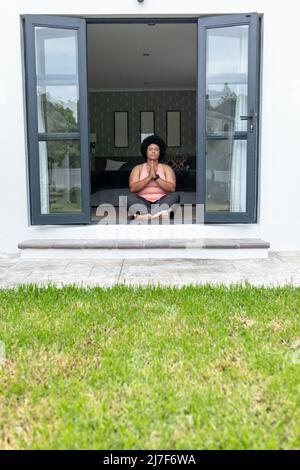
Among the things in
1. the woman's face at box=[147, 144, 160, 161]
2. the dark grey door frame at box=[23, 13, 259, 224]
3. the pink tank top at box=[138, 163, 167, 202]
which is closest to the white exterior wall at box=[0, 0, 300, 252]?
the dark grey door frame at box=[23, 13, 259, 224]

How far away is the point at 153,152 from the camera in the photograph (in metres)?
5.40

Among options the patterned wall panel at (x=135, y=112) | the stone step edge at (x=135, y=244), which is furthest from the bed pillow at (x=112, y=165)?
the stone step edge at (x=135, y=244)

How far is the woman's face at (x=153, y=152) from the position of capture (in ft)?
17.7

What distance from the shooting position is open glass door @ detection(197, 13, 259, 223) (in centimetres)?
450

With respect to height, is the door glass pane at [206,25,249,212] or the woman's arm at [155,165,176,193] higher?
the door glass pane at [206,25,249,212]

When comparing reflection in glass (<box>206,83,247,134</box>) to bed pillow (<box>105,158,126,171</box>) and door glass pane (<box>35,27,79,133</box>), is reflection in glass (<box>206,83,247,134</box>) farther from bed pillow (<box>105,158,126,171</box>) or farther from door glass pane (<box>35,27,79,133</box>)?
bed pillow (<box>105,158,126,171</box>)

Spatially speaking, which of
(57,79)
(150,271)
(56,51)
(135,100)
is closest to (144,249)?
(150,271)

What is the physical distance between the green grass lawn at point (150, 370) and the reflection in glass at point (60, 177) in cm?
172

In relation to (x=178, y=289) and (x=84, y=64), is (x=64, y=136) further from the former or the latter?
(x=178, y=289)

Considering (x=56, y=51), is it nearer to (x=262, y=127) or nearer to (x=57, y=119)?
(x=57, y=119)

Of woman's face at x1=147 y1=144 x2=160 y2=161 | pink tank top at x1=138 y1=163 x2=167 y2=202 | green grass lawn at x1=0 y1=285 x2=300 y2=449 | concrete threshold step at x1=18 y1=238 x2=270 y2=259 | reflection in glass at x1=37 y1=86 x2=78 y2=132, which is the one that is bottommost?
green grass lawn at x1=0 y1=285 x2=300 y2=449

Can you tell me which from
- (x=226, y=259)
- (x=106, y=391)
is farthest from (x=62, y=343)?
(x=226, y=259)

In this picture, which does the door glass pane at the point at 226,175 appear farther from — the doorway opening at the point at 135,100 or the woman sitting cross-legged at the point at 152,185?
the doorway opening at the point at 135,100

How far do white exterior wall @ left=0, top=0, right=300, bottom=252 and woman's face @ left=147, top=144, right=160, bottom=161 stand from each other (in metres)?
0.96
